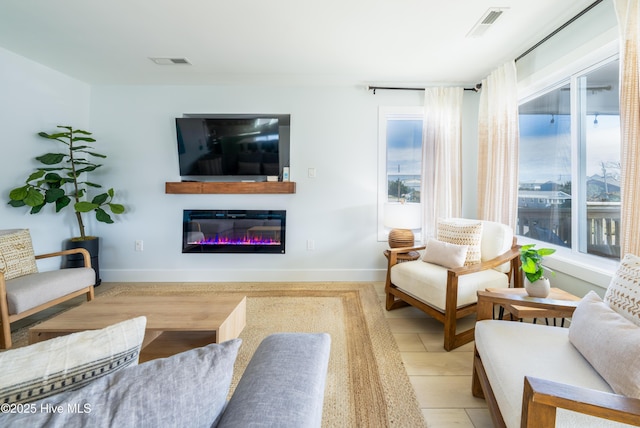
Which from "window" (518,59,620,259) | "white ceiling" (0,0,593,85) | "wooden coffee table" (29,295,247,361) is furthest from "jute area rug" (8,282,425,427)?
"white ceiling" (0,0,593,85)

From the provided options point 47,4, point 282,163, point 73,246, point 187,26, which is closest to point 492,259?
point 282,163

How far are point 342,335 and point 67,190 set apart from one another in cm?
357

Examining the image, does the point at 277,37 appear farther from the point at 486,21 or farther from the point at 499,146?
the point at 499,146

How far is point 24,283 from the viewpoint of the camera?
2014 millimetres

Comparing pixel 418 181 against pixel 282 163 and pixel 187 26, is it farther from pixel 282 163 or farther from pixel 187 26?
pixel 187 26

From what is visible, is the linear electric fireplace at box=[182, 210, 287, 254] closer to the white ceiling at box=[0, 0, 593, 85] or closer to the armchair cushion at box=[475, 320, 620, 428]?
the white ceiling at box=[0, 0, 593, 85]

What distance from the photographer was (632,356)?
843 mm

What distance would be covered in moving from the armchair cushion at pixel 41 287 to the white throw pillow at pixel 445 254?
3046 millimetres

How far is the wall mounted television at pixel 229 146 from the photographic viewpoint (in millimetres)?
3219

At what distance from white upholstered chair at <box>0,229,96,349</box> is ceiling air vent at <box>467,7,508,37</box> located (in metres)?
3.88

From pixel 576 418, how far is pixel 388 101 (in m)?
3.19

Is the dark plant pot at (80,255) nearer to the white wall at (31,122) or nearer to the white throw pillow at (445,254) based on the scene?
the white wall at (31,122)

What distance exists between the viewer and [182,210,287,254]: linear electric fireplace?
3.37 meters

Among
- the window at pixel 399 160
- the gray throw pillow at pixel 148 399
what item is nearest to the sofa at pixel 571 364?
the gray throw pillow at pixel 148 399
